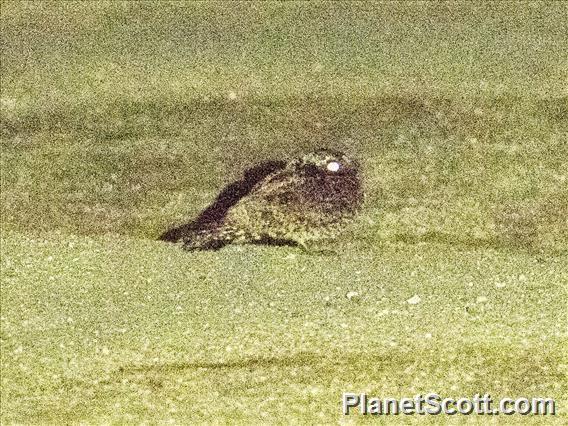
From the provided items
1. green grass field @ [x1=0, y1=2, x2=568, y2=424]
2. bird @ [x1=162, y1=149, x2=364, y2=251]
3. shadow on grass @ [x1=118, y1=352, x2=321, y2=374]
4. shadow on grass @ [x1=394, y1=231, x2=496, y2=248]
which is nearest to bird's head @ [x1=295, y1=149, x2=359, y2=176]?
bird @ [x1=162, y1=149, x2=364, y2=251]

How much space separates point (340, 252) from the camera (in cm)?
453

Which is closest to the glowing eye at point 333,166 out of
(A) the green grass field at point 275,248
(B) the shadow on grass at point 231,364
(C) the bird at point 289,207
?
(C) the bird at point 289,207

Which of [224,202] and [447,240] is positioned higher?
[224,202]

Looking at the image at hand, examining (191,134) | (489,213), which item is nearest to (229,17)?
(191,134)

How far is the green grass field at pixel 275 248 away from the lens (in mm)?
4180

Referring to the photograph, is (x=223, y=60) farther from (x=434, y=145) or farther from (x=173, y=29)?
(x=434, y=145)

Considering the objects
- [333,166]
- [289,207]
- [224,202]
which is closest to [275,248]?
[289,207]

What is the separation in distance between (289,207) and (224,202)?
509mm

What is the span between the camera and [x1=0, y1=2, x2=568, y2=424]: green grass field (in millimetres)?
4180

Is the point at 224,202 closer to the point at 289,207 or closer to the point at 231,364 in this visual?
the point at 289,207

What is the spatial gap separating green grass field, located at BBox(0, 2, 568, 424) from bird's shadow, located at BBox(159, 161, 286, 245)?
79 millimetres

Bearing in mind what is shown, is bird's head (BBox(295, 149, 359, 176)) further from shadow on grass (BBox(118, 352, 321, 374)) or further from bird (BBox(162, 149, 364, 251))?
shadow on grass (BBox(118, 352, 321, 374))

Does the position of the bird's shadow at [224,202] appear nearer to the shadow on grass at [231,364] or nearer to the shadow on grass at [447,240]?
the shadow on grass at [231,364]

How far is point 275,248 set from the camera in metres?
4.55
